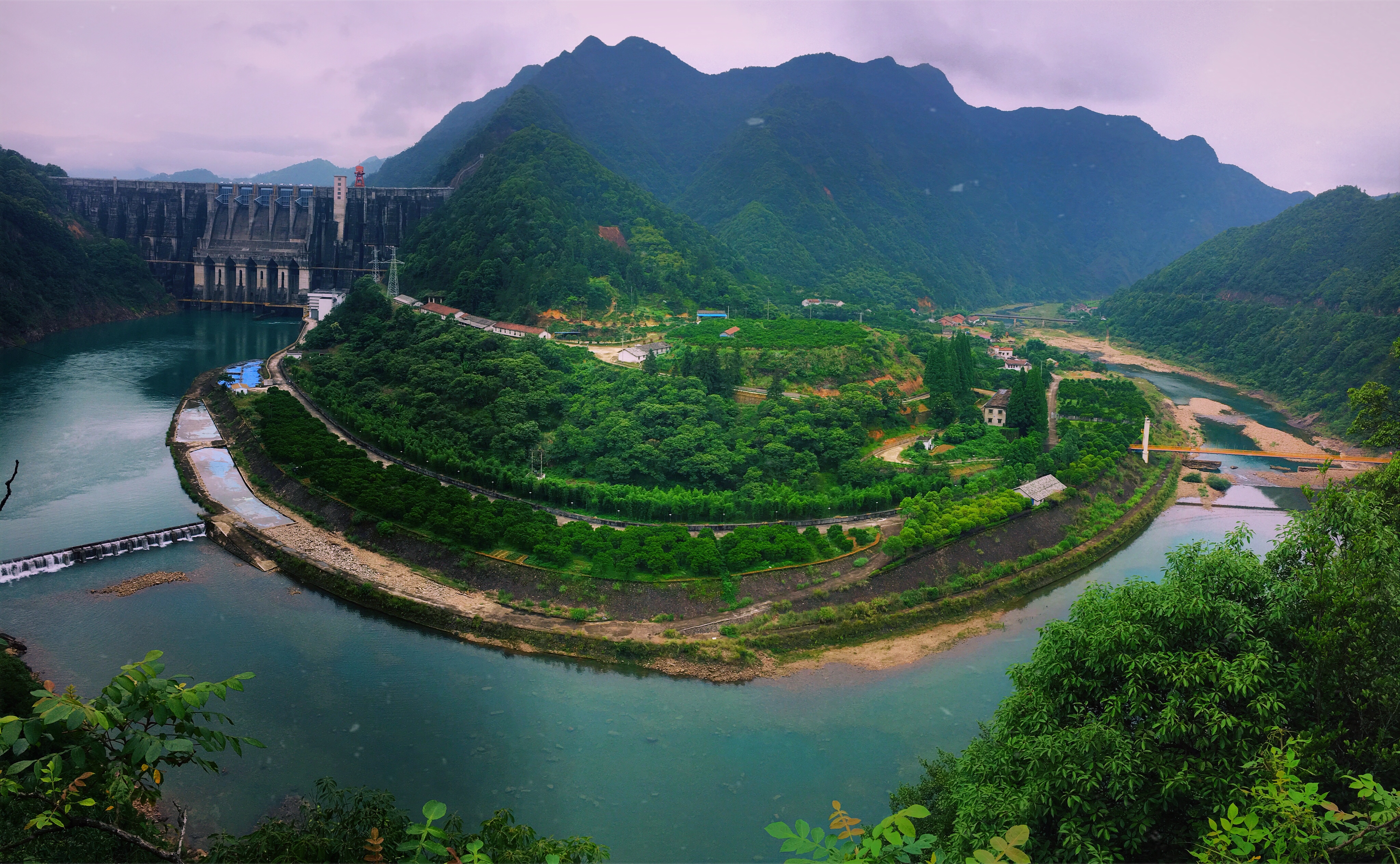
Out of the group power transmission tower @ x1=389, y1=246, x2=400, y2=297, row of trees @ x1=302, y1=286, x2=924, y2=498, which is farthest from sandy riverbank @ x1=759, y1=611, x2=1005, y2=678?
power transmission tower @ x1=389, y1=246, x2=400, y2=297

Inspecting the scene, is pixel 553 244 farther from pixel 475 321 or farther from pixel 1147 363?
pixel 1147 363

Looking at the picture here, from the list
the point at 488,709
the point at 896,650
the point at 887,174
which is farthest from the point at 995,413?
the point at 887,174

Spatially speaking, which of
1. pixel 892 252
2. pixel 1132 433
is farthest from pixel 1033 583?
pixel 892 252

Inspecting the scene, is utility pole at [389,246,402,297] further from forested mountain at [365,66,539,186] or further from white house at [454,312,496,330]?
forested mountain at [365,66,539,186]

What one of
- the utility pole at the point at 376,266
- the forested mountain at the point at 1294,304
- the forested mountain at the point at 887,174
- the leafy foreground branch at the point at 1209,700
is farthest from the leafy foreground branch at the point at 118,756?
the forested mountain at the point at 887,174

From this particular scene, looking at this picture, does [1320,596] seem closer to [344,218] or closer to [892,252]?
[344,218]

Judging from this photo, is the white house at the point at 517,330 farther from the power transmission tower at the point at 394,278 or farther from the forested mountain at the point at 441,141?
the forested mountain at the point at 441,141
